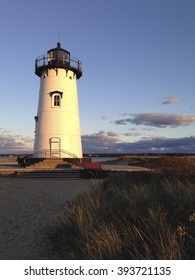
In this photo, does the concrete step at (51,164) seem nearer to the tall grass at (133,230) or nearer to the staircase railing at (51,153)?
the staircase railing at (51,153)

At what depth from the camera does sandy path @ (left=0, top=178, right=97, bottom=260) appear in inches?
232

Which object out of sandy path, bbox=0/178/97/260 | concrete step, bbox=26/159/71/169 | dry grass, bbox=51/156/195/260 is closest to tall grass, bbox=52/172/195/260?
dry grass, bbox=51/156/195/260

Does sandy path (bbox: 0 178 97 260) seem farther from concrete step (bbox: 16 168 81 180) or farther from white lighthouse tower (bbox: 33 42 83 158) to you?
white lighthouse tower (bbox: 33 42 83 158)

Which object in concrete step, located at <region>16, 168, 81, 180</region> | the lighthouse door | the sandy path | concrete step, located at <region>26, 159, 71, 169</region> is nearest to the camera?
the sandy path

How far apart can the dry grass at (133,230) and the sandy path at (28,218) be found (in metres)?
0.51

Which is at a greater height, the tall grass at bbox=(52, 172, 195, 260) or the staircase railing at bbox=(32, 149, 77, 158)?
the staircase railing at bbox=(32, 149, 77, 158)

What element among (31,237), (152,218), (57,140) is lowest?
(31,237)

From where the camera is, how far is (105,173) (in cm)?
1902

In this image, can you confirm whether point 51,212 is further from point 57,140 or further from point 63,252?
point 57,140

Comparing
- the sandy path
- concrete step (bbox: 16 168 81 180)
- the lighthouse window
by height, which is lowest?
the sandy path

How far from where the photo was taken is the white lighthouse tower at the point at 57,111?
26203 millimetres

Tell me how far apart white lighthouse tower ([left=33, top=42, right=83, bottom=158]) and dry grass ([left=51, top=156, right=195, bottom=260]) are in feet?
61.8

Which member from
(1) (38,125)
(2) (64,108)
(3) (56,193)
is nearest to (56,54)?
(2) (64,108)

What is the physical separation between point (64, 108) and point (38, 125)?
3242mm
